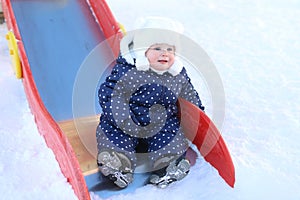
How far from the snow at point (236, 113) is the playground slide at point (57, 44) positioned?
0.11 m

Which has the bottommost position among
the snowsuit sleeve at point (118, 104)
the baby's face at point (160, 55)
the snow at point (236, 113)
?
the snow at point (236, 113)

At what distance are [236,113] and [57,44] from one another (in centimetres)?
84

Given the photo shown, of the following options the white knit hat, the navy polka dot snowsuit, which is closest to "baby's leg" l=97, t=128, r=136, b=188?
the navy polka dot snowsuit

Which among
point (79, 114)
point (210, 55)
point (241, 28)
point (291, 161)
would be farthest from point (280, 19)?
point (79, 114)

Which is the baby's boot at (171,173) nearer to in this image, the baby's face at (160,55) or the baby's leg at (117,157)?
the baby's leg at (117,157)

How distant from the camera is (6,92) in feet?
5.65

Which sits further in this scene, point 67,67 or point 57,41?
point 57,41

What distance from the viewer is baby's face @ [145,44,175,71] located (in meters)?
1.27

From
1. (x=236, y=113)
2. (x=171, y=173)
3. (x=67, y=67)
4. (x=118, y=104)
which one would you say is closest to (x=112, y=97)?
(x=118, y=104)

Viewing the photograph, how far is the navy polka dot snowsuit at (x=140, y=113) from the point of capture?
1.24 m

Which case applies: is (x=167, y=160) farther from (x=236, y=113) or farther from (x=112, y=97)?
(x=236, y=113)

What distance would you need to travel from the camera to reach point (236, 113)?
1.66 m

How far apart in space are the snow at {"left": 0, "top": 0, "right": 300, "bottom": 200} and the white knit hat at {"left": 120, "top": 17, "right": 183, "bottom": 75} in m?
0.38

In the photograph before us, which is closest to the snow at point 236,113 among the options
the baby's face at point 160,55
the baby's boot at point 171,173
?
the baby's boot at point 171,173
